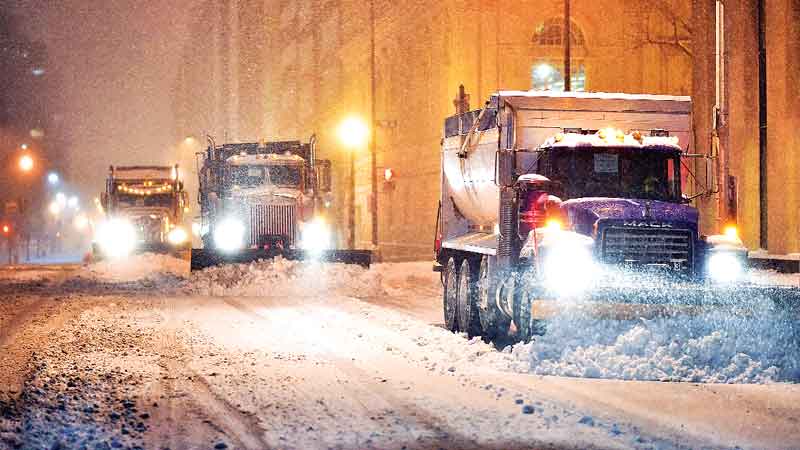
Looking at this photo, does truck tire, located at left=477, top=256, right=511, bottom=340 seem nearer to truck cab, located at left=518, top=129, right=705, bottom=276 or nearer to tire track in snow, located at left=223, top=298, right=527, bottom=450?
truck cab, located at left=518, top=129, right=705, bottom=276

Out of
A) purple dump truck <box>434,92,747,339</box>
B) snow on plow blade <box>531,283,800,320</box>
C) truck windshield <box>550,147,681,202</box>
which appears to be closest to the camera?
snow on plow blade <box>531,283,800,320</box>

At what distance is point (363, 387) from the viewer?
11.6 metres

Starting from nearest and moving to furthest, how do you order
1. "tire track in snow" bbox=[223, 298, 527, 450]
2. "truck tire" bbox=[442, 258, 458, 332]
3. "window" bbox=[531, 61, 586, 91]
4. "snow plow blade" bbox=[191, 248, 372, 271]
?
1. "tire track in snow" bbox=[223, 298, 527, 450]
2. "truck tire" bbox=[442, 258, 458, 332]
3. "snow plow blade" bbox=[191, 248, 372, 271]
4. "window" bbox=[531, 61, 586, 91]

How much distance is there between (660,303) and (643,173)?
7.56ft

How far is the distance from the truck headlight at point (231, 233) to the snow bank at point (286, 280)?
2819 mm

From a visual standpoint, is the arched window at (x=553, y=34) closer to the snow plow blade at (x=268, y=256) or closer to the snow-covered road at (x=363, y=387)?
the snow plow blade at (x=268, y=256)

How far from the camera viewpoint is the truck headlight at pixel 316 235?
32.1 meters

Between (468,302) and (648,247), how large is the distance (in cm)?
414

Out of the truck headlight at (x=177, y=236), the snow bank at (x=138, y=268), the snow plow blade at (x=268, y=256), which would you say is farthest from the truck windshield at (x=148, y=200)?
the snow plow blade at (x=268, y=256)

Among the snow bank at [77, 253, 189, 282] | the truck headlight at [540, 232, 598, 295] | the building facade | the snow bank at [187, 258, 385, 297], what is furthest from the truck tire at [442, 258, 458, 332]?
the snow bank at [77, 253, 189, 282]

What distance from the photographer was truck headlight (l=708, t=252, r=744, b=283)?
13.6 meters

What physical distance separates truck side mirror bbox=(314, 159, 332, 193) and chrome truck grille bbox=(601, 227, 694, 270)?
19115 millimetres

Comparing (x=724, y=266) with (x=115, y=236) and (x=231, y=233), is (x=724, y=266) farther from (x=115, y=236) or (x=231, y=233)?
(x=115, y=236)

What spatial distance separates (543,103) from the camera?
15.5 meters
